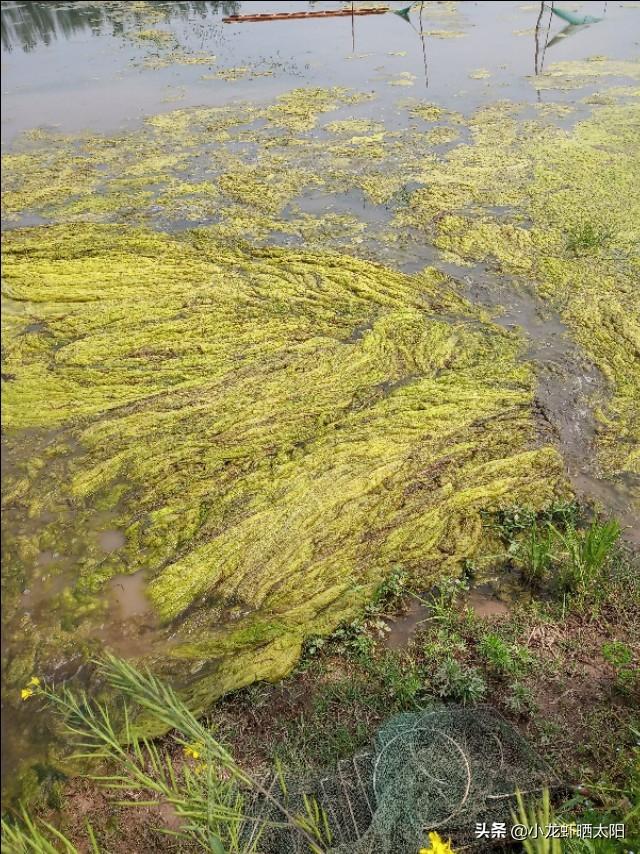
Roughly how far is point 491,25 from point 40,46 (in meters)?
7.99

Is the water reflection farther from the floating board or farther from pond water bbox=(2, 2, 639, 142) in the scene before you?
the floating board

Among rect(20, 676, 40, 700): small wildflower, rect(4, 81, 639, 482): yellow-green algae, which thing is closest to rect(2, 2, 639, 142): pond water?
rect(4, 81, 639, 482): yellow-green algae

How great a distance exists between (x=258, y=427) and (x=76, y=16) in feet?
39.8

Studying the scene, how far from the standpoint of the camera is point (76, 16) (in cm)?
1163

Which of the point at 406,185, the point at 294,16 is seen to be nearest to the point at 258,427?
the point at 406,185

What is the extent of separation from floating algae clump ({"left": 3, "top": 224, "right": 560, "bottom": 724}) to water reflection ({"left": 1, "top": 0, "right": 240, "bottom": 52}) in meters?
8.10

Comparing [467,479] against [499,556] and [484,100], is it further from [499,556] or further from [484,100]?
[484,100]

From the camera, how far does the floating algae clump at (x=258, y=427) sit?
2902 mm

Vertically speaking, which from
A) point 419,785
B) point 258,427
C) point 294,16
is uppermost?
point 294,16

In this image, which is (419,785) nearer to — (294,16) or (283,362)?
(283,362)

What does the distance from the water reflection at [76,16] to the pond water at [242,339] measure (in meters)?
2.23

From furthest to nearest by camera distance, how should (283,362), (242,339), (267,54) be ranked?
1. (267,54)
2. (242,339)
3. (283,362)

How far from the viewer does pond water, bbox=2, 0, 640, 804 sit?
9.53 feet

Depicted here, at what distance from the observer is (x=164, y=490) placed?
340 centimetres
